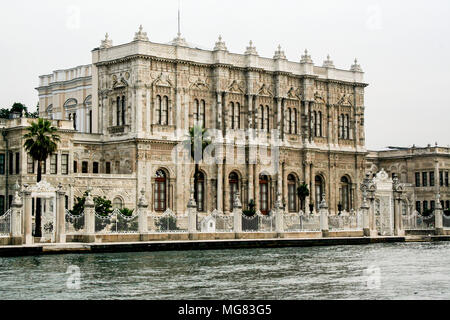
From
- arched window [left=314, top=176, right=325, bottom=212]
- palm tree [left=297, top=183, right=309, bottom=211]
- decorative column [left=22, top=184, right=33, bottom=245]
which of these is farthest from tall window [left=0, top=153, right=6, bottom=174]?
arched window [left=314, top=176, right=325, bottom=212]

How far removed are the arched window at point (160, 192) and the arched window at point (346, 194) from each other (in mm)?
16869

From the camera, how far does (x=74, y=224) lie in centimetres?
4291

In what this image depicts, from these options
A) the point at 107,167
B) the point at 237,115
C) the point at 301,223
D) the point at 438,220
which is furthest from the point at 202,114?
the point at 438,220

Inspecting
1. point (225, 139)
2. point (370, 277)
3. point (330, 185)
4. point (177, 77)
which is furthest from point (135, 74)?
point (370, 277)

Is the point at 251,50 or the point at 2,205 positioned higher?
the point at 251,50

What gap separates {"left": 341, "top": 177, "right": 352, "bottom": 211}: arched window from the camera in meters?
70.1

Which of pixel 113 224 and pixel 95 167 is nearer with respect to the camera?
pixel 113 224

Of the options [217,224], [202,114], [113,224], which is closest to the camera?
[113,224]

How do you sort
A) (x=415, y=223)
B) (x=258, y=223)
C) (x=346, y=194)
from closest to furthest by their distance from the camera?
(x=258, y=223)
(x=415, y=223)
(x=346, y=194)

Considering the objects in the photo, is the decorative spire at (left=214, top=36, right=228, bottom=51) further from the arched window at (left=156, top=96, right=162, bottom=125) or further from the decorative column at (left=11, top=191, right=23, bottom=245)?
the decorative column at (left=11, top=191, right=23, bottom=245)

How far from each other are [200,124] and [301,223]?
12.3 m

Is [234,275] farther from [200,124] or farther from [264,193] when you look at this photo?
[264,193]

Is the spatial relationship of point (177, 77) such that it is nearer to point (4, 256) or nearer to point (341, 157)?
point (341, 157)
